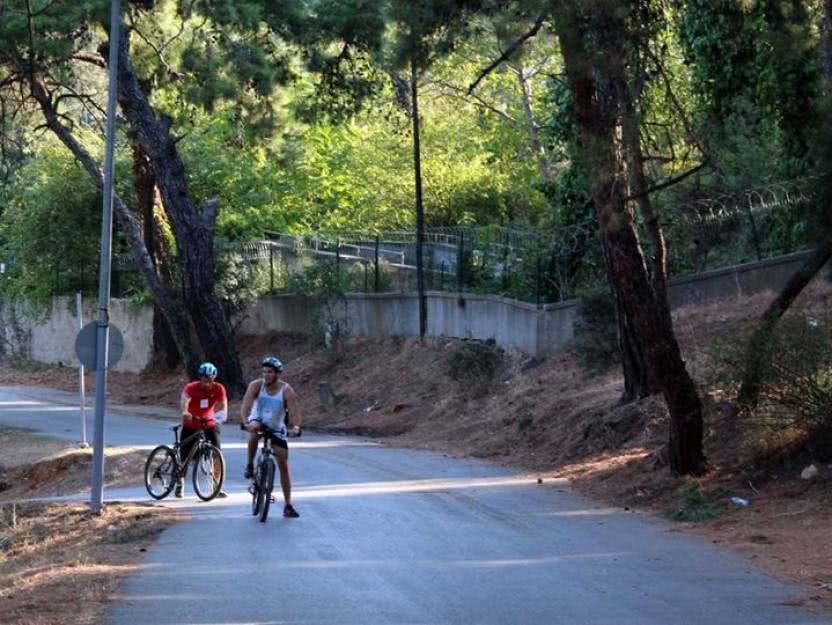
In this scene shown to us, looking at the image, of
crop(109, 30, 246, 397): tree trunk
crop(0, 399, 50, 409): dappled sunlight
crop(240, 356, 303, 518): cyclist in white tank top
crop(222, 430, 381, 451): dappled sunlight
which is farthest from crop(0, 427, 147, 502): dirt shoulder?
crop(0, 399, 50, 409): dappled sunlight

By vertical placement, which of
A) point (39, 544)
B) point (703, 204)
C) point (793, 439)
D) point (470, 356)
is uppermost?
point (703, 204)

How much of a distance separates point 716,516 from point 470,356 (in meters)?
15.1

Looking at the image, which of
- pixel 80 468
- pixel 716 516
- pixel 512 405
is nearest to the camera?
pixel 716 516

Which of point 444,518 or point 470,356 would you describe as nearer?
point 444,518

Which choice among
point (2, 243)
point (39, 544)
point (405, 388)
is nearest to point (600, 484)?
point (39, 544)

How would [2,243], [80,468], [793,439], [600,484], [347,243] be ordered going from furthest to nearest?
[2,243] < [347,243] < [80,468] < [600,484] < [793,439]

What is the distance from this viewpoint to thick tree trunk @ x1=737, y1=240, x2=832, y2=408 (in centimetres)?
1669

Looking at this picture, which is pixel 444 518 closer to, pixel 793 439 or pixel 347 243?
pixel 793 439

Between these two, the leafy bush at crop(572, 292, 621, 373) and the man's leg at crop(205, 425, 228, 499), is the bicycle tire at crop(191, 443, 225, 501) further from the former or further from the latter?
the leafy bush at crop(572, 292, 621, 373)

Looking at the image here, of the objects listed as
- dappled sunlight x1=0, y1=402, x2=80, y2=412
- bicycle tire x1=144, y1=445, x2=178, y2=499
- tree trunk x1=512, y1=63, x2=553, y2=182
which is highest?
tree trunk x1=512, y1=63, x2=553, y2=182

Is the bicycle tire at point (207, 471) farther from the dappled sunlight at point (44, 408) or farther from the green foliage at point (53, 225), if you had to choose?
the green foliage at point (53, 225)

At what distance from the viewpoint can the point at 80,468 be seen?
25.6 metres

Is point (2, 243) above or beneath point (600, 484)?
above

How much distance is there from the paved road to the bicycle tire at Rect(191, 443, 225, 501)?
0.32 m
